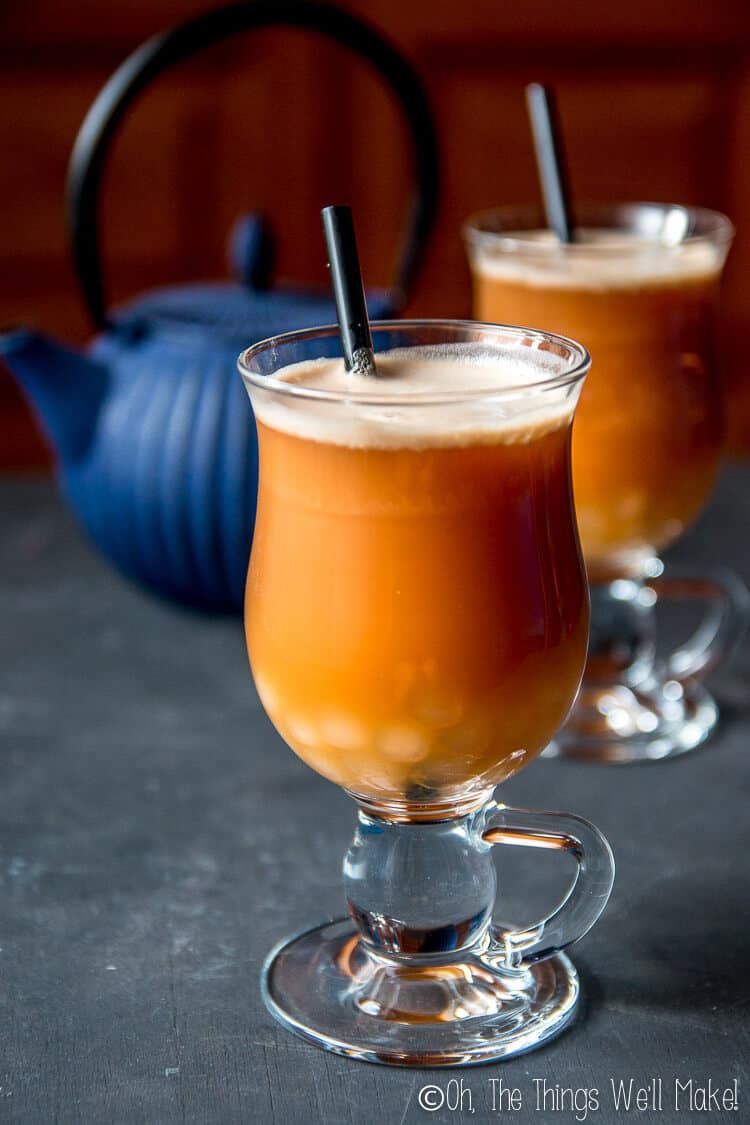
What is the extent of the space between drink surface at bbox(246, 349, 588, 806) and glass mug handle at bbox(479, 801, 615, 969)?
1.7 inches

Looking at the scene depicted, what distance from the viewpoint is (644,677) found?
1260 mm

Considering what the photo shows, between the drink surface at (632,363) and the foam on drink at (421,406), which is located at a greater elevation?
the foam on drink at (421,406)

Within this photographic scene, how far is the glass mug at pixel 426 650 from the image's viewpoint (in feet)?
2.52

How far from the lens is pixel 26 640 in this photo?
1305 mm

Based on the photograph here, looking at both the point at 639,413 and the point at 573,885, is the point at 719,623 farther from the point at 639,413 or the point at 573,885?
the point at 573,885

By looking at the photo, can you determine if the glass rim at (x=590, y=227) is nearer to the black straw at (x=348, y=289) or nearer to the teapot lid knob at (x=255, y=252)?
the teapot lid knob at (x=255, y=252)

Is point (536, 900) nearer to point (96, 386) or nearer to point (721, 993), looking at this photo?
point (721, 993)

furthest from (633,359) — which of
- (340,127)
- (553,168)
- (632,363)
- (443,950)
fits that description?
(340,127)

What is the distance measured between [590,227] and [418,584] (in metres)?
0.64

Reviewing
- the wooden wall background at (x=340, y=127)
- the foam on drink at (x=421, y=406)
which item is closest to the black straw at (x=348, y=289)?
the foam on drink at (x=421, y=406)

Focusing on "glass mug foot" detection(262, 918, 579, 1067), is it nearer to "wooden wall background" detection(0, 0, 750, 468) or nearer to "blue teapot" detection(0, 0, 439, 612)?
"blue teapot" detection(0, 0, 439, 612)

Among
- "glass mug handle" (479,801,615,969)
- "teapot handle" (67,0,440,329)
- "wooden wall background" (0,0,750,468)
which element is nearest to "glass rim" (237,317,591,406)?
"glass mug handle" (479,801,615,969)

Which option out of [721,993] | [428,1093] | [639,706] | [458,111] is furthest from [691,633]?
[458,111]

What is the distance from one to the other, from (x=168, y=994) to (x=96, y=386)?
0.69 m
